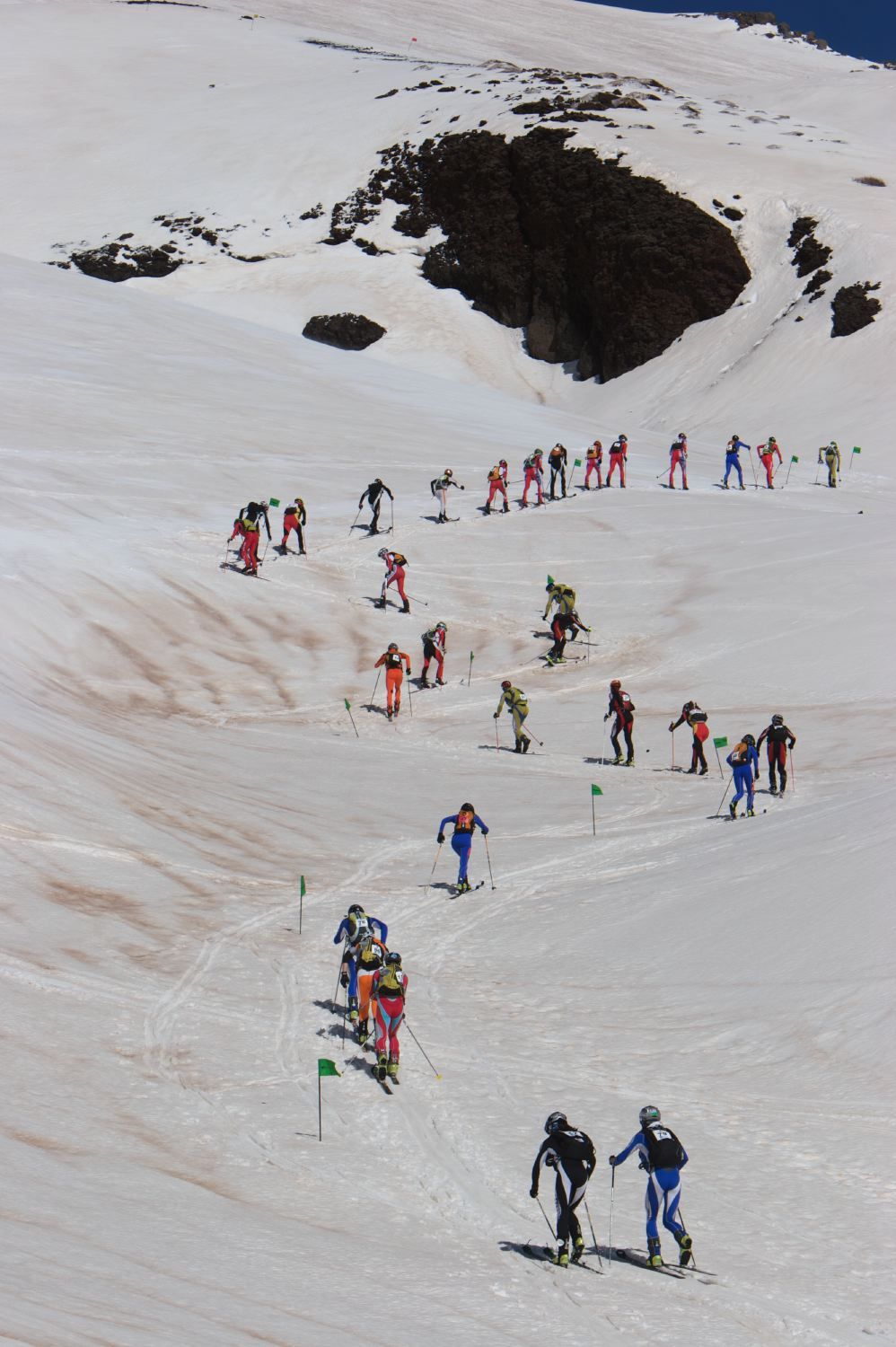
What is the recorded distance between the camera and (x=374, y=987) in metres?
11.6

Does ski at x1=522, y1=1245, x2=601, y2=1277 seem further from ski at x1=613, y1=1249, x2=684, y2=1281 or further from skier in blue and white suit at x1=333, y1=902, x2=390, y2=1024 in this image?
skier in blue and white suit at x1=333, y1=902, x2=390, y2=1024

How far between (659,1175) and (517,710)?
13.6m

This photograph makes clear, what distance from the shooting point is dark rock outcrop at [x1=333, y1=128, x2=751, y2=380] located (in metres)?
57.3

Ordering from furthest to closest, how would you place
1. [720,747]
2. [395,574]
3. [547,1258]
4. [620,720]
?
[395,574] → [620,720] → [720,747] → [547,1258]

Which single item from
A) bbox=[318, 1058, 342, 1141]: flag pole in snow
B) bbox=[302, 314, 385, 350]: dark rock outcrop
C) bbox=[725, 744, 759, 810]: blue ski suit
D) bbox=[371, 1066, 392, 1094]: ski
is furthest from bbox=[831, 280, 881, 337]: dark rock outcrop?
bbox=[318, 1058, 342, 1141]: flag pole in snow

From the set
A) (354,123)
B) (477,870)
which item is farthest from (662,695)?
(354,123)

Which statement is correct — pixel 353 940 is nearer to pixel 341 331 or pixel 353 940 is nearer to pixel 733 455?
pixel 733 455

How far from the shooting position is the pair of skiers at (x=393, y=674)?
23.7 m

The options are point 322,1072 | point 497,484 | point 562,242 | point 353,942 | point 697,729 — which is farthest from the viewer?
point 562,242

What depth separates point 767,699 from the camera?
23.9m

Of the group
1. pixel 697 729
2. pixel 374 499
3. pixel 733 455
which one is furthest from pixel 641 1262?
pixel 733 455

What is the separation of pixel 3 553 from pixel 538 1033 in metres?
17.7

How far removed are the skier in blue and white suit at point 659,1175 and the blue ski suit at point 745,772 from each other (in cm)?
977

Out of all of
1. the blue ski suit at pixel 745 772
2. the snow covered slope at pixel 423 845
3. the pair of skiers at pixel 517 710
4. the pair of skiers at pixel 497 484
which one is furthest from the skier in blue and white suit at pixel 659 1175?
the pair of skiers at pixel 497 484
